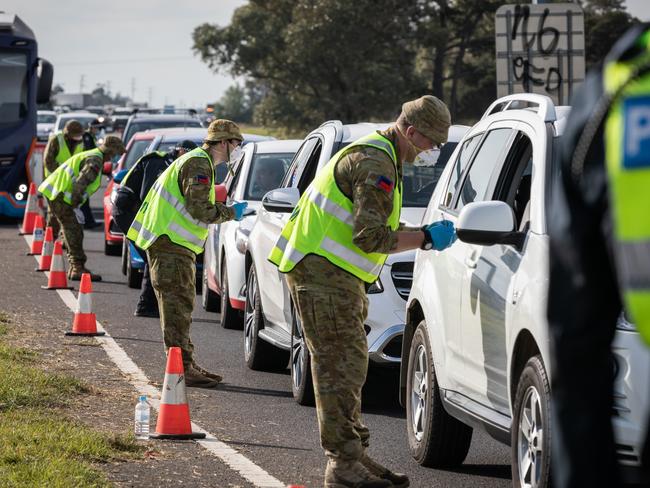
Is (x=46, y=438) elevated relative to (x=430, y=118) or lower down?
lower down

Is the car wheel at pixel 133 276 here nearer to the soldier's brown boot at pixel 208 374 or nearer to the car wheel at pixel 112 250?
the car wheel at pixel 112 250

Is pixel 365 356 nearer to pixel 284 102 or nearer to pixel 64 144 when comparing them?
pixel 64 144

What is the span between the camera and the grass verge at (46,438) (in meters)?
6.72

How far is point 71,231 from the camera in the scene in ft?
57.9

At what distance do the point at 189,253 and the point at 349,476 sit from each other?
4018mm

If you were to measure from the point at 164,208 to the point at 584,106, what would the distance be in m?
7.84

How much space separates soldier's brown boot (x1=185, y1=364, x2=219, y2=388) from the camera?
10.2 m

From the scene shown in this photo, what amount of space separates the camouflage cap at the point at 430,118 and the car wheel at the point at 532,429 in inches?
47.7

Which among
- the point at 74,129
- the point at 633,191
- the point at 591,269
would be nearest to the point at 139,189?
the point at 74,129

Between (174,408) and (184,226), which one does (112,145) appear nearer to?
(184,226)

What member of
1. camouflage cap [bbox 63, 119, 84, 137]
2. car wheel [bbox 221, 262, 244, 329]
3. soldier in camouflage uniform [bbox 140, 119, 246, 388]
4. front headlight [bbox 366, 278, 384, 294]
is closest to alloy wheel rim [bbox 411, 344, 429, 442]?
front headlight [bbox 366, 278, 384, 294]

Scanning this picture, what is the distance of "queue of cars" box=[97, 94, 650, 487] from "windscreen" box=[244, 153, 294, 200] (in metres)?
2.64

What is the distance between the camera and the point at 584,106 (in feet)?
8.47

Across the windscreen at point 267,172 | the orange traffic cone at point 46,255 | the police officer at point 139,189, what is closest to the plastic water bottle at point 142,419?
the police officer at point 139,189
